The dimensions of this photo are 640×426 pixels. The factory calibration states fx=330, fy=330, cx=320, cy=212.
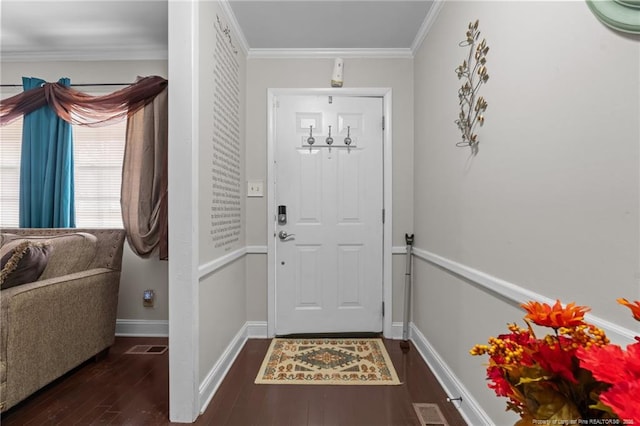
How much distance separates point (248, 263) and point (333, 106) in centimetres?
161

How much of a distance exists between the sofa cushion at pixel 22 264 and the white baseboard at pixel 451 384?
251cm

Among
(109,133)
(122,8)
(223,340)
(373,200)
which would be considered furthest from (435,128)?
(109,133)

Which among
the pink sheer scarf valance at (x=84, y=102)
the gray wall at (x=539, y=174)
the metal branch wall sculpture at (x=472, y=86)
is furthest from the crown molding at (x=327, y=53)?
the metal branch wall sculpture at (x=472, y=86)

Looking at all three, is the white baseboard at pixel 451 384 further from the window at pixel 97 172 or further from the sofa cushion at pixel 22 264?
the window at pixel 97 172

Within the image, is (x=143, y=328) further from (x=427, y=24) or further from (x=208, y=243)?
(x=427, y=24)

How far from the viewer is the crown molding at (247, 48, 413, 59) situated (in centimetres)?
292

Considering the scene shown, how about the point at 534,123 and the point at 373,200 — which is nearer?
the point at 534,123

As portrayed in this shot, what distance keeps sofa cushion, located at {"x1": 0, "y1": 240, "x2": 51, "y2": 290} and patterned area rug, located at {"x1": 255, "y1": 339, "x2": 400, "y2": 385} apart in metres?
1.48

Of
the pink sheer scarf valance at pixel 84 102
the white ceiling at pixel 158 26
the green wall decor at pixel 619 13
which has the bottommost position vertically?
the green wall decor at pixel 619 13

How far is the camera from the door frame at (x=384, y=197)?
2.94 metres

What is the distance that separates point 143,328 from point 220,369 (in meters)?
1.29

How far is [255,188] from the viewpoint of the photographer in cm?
295

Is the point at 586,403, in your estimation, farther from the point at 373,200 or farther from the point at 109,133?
the point at 109,133

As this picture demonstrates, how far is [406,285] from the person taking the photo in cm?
292
